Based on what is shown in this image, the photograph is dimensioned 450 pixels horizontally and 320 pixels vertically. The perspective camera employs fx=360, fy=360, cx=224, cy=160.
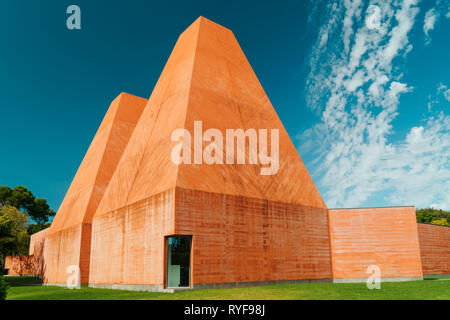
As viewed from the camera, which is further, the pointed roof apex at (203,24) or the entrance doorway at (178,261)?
the pointed roof apex at (203,24)

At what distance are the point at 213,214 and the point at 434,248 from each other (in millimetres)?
17831

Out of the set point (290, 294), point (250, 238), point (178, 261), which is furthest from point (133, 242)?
point (290, 294)

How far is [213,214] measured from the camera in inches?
545

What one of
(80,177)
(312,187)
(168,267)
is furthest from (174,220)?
(80,177)

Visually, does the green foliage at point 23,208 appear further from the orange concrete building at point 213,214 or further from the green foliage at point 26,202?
the orange concrete building at point 213,214

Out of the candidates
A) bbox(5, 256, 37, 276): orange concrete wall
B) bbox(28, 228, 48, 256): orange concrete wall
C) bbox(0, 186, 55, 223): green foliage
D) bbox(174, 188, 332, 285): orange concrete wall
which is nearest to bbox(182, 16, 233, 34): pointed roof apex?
bbox(174, 188, 332, 285): orange concrete wall

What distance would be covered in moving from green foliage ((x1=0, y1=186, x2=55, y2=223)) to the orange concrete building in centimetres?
2946

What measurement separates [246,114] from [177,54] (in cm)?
570

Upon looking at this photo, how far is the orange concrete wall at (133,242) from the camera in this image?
13.4 meters

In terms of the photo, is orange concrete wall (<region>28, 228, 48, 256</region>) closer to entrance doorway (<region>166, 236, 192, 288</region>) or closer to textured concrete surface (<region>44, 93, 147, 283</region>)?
textured concrete surface (<region>44, 93, 147, 283</region>)

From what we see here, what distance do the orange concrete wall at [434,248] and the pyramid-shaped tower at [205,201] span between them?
353 inches

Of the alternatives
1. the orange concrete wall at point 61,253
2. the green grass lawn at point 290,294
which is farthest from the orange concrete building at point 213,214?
the green grass lawn at point 290,294

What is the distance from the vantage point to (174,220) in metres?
12.8

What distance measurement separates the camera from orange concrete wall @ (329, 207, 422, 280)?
709 inches
